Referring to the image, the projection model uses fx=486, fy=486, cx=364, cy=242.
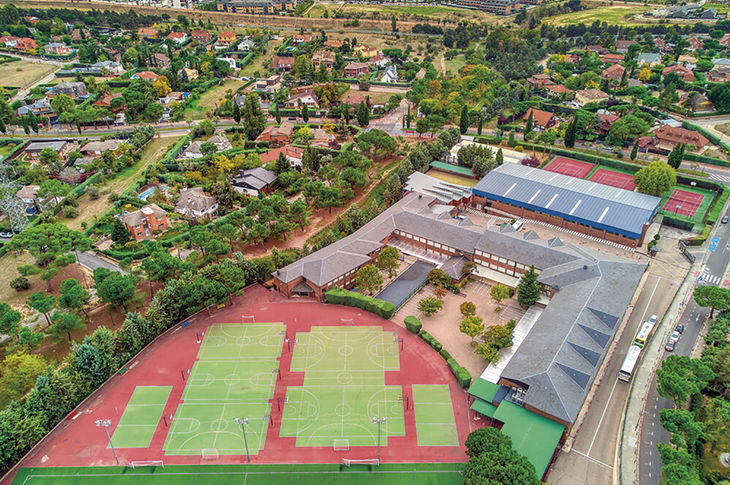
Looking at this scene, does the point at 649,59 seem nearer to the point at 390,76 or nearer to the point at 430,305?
the point at 390,76

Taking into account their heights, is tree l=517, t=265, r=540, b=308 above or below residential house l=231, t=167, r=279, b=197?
above

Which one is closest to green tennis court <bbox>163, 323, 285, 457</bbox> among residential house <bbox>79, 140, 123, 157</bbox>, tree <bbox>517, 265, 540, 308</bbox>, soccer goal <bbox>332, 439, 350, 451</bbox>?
soccer goal <bbox>332, 439, 350, 451</bbox>

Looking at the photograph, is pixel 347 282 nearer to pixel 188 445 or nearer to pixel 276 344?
pixel 276 344

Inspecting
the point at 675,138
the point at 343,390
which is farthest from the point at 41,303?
the point at 675,138

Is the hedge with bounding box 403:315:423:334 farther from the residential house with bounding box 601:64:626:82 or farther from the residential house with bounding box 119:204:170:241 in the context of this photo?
the residential house with bounding box 601:64:626:82

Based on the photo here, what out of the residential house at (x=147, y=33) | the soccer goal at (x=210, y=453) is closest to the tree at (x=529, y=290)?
the soccer goal at (x=210, y=453)

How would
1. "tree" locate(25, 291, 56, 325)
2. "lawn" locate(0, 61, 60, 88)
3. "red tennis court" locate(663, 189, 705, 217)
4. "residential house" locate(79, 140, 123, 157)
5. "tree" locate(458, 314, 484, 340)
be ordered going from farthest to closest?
1. "lawn" locate(0, 61, 60, 88)
2. "residential house" locate(79, 140, 123, 157)
3. "red tennis court" locate(663, 189, 705, 217)
4. "tree" locate(25, 291, 56, 325)
5. "tree" locate(458, 314, 484, 340)

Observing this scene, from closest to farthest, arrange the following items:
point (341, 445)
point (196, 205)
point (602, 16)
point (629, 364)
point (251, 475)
Result: point (251, 475), point (341, 445), point (629, 364), point (196, 205), point (602, 16)
